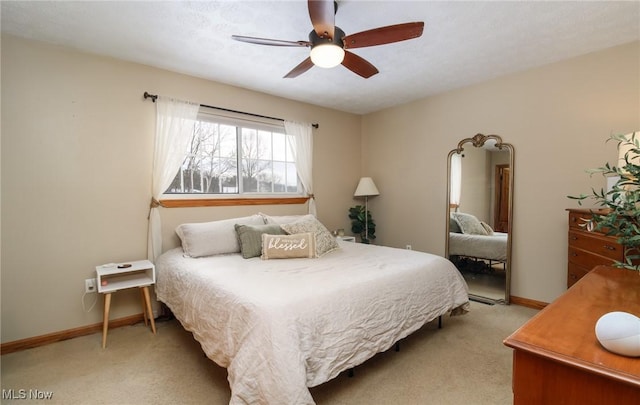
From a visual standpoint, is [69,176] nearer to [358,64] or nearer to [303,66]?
[303,66]

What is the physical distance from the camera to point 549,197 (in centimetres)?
307

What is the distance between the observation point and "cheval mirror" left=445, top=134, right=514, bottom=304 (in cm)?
338

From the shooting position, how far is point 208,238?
2.85m

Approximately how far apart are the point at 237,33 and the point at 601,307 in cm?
267

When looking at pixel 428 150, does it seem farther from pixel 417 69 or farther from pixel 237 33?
pixel 237 33

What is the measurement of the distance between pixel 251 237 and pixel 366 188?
218 cm

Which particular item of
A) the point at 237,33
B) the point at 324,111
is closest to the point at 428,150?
the point at 324,111

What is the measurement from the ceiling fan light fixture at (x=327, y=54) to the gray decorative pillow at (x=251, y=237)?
1.62 metres

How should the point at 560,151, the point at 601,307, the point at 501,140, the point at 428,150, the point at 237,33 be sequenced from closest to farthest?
the point at 601,307
the point at 237,33
the point at 560,151
the point at 501,140
the point at 428,150

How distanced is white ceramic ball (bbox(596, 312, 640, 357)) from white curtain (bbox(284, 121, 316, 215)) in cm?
352

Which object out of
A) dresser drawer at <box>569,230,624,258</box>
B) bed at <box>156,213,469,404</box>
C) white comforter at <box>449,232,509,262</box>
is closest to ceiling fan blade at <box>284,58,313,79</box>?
bed at <box>156,213,469,404</box>

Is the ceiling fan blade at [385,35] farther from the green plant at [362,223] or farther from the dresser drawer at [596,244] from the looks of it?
the green plant at [362,223]

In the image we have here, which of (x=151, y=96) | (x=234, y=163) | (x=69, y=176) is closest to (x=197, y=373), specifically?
(x=69, y=176)

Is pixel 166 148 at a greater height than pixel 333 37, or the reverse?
pixel 333 37
